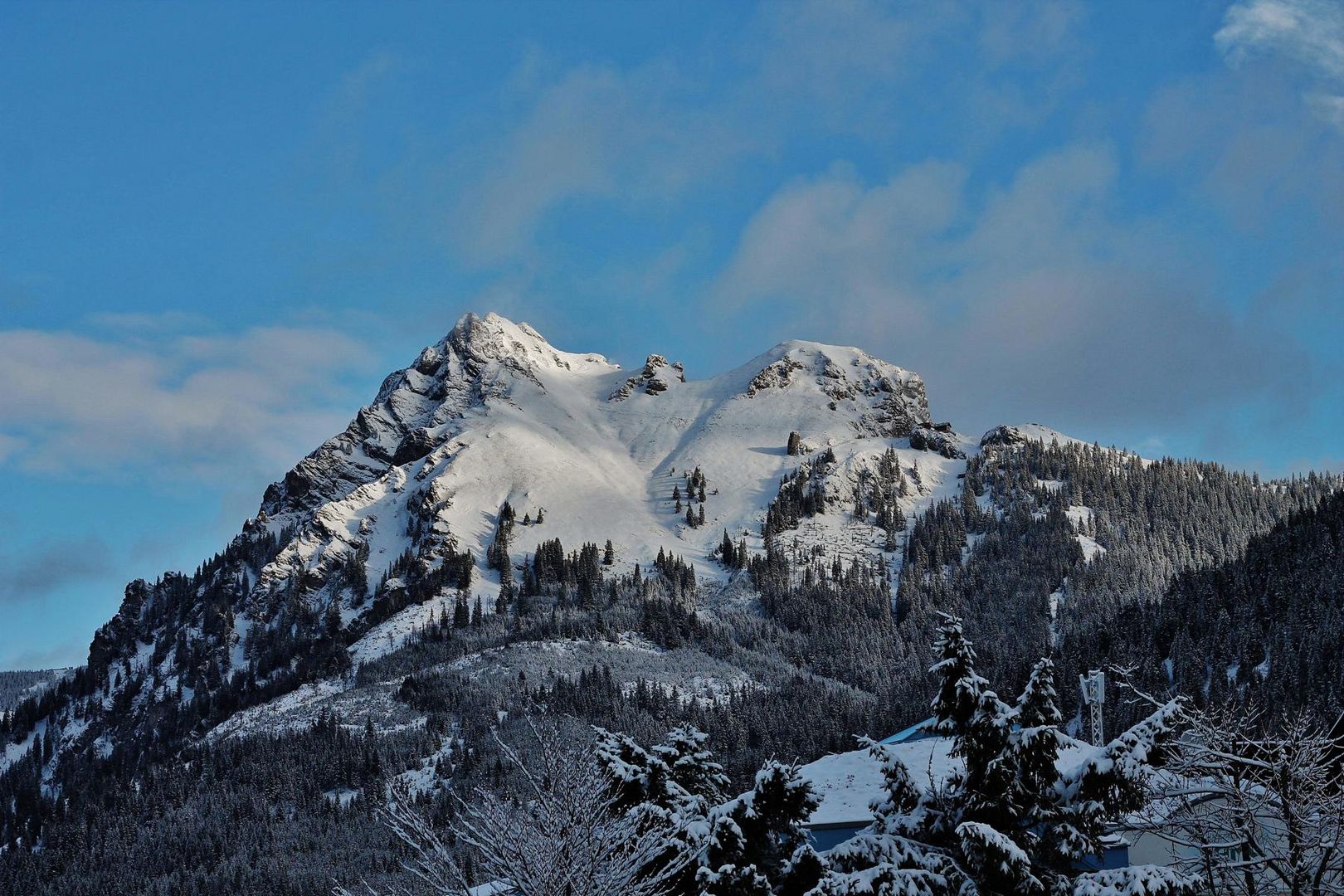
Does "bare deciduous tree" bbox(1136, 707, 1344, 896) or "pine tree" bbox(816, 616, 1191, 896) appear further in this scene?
"pine tree" bbox(816, 616, 1191, 896)

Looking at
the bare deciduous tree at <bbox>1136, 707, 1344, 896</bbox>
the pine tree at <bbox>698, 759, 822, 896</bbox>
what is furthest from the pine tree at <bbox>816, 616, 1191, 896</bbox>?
the pine tree at <bbox>698, 759, 822, 896</bbox>

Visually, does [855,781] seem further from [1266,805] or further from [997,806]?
[1266,805]

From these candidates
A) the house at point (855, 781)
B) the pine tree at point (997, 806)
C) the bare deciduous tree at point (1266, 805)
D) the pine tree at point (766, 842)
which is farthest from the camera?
the house at point (855, 781)

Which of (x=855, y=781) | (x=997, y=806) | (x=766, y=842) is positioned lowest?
(x=766, y=842)

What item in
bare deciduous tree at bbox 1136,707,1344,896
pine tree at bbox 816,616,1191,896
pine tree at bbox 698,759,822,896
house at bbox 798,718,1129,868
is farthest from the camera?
house at bbox 798,718,1129,868

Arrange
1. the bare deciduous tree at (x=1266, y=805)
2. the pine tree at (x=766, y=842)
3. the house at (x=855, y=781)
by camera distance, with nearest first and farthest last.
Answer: the bare deciduous tree at (x=1266, y=805) < the pine tree at (x=766, y=842) < the house at (x=855, y=781)

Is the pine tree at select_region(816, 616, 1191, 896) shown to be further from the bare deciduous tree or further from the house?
the house

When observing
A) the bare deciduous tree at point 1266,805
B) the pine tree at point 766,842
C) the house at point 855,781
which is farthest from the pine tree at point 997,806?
the house at point 855,781

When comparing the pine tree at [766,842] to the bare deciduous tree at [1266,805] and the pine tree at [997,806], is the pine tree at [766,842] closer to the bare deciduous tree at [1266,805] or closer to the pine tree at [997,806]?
the pine tree at [997,806]

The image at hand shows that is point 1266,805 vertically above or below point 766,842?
above

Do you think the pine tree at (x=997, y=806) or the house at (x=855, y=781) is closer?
the pine tree at (x=997, y=806)

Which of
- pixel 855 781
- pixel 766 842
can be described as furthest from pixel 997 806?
pixel 855 781

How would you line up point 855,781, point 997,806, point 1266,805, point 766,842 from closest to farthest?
point 1266,805
point 997,806
point 766,842
point 855,781

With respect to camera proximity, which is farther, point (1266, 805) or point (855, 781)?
point (855, 781)
